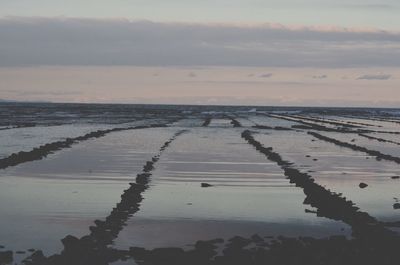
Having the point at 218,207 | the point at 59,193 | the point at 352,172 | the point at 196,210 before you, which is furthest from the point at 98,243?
the point at 352,172

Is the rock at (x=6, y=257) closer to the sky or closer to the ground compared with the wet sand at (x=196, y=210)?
closer to the sky

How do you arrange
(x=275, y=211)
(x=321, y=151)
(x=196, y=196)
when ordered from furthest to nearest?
(x=321, y=151) → (x=196, y=196) → (x=275, y=211)

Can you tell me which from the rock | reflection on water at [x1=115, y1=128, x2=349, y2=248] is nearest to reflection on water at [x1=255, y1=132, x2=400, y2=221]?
reflection on water at [x1=115, y1=128, x2=349, y2=248]

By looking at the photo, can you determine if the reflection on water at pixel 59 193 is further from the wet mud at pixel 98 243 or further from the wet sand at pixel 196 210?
the wet mud at pixel 98 243

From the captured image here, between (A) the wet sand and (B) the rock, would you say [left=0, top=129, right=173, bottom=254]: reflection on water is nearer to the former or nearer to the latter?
(A) the wet sand

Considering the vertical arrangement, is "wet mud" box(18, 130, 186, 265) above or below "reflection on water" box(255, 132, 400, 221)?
above

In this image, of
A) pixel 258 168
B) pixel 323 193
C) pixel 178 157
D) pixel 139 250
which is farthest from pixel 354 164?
pixel 139 250

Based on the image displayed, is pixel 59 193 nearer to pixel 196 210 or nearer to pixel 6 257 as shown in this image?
pixel 196 210

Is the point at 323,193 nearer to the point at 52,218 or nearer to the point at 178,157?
the point at 52,218

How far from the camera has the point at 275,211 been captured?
506 inches

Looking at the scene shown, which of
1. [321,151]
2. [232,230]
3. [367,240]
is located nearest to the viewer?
[367,240]

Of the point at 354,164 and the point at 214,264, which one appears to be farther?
the point at 354,164

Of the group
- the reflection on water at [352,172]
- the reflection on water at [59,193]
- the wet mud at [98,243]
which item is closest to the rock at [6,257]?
the wet mud at [98,243]

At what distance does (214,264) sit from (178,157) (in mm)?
15938
